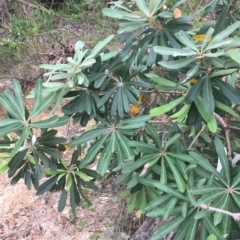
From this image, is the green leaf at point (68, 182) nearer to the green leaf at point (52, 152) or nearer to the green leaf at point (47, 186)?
the green leaf at point (47, 186)

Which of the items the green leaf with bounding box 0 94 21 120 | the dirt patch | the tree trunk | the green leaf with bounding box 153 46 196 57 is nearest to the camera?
the green leaf with bounding box 153 46 196 57

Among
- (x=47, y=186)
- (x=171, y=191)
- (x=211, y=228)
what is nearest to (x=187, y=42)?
(x=171, y=191)

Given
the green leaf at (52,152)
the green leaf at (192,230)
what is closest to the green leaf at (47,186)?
the green leaf at (52,152)

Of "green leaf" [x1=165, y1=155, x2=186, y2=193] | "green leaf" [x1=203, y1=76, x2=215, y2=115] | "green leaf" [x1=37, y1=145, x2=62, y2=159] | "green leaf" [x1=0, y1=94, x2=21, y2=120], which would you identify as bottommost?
"green leaf" [x1=37, y1=145, x2=62, y2=159]

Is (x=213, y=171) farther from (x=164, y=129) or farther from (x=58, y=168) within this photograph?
(x=58, y=168)

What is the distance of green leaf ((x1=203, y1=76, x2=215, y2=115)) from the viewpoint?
1.05 meters

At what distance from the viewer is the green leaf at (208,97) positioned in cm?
105

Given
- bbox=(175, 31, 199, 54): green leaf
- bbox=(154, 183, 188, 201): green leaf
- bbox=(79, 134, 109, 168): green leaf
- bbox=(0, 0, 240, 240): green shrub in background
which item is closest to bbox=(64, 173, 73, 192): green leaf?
bbox=(0, 0, 240, 240): green shrub in background

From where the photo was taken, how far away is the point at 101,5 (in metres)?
4.11

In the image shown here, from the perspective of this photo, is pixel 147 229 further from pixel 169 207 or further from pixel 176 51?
pixel 176 51

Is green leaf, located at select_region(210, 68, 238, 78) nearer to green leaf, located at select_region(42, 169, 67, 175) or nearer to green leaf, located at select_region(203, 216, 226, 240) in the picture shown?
green leaf, located at select_region(203, 216, 226, 240)

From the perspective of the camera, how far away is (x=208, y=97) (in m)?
1.06

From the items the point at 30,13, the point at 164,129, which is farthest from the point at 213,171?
the point at 30,13

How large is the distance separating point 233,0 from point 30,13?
11.1 ft
